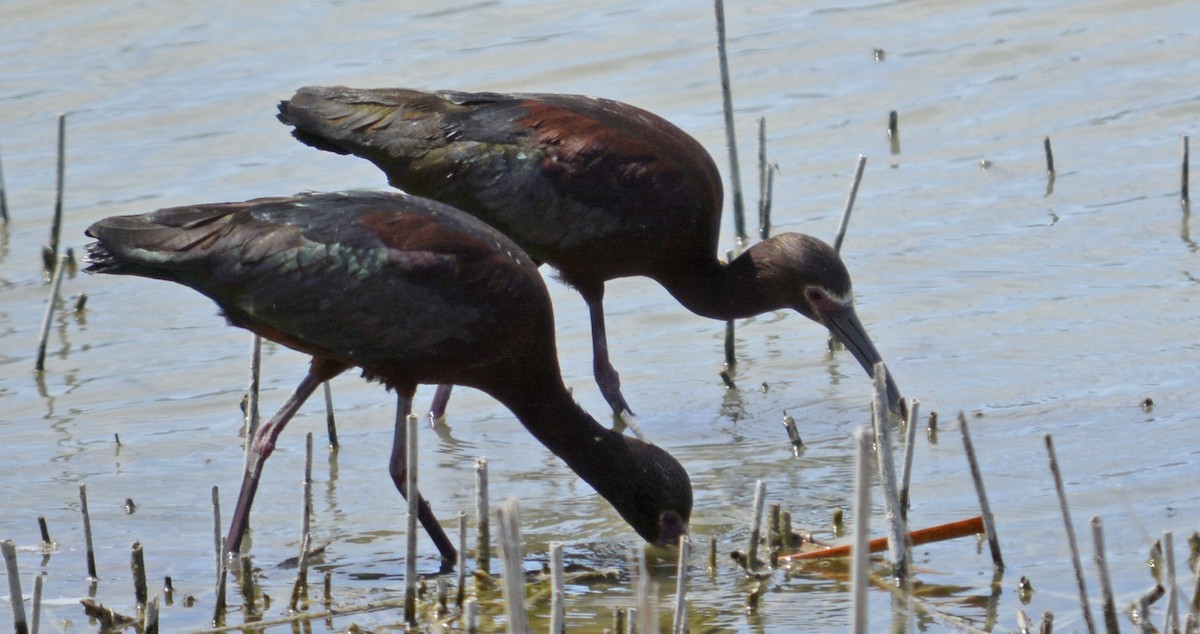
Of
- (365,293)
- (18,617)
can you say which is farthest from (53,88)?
(18,617)

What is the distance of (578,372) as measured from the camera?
844 centimetres

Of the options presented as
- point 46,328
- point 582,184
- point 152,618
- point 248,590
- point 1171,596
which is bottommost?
point 248,590

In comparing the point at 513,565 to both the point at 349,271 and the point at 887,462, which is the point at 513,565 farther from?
the point at 349,271

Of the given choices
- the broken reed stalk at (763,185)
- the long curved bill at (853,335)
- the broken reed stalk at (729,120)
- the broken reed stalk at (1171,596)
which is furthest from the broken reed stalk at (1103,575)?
the broken reed stalk at (763,185)

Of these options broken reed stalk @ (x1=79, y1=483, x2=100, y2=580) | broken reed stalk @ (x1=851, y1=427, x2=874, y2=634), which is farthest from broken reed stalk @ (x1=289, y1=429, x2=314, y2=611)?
broken reed stalk @ (x1=851, y1=427, x2=874, y2=634)

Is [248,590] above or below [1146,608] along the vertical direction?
below

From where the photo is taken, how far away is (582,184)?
7.77 m

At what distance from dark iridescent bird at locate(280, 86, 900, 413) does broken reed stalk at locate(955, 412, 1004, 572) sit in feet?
7.88

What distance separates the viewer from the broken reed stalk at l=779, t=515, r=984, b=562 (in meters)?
5.55

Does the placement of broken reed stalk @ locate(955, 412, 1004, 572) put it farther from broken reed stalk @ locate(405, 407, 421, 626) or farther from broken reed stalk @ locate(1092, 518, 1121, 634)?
broken reed stalk @ locate(405, 407, 421, 626)

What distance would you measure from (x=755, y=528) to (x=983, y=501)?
680 millimetres

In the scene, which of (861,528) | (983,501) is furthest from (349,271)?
(861,528)

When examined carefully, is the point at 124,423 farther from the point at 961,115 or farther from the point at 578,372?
the point at 961,115

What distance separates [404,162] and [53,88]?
642 cm
